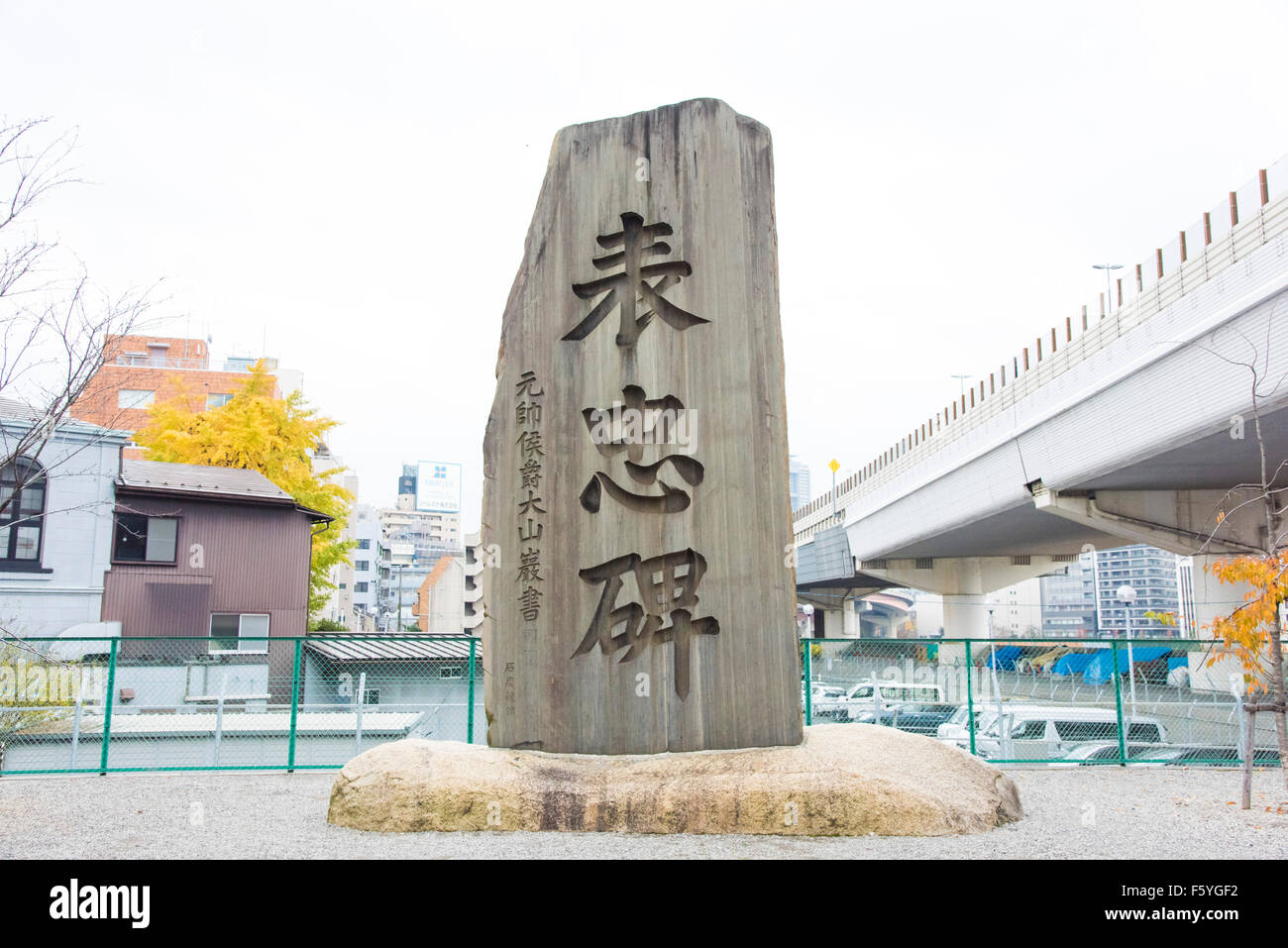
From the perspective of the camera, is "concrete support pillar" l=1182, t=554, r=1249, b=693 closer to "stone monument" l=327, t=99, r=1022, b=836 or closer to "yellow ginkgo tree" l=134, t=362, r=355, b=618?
"stone monument" l=327, t=99, r=1022, b=836

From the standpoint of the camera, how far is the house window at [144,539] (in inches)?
879

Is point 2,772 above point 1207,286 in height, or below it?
below

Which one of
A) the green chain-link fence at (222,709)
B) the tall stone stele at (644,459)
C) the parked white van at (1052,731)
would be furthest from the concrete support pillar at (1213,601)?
the tall stone stele at (644,459)

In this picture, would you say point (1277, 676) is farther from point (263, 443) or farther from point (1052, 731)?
point (263, 443)

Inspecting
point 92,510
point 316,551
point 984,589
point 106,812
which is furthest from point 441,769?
point 984,589

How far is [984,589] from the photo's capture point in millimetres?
38156

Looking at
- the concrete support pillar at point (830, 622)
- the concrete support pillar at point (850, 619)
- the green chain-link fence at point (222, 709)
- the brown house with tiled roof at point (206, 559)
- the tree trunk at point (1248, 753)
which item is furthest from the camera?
the concrete support pillar at point (830, 622)

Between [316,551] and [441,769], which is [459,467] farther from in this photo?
[441,769]

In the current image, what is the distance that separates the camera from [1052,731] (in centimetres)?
1316

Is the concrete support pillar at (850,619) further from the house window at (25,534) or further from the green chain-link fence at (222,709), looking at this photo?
the house window at (25,534)

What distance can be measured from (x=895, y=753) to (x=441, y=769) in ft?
11.8

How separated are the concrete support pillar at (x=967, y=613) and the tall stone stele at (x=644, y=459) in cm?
3164

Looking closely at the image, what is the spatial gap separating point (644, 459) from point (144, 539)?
733 inches

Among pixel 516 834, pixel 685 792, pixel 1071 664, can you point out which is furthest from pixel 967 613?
pixel 516 834
